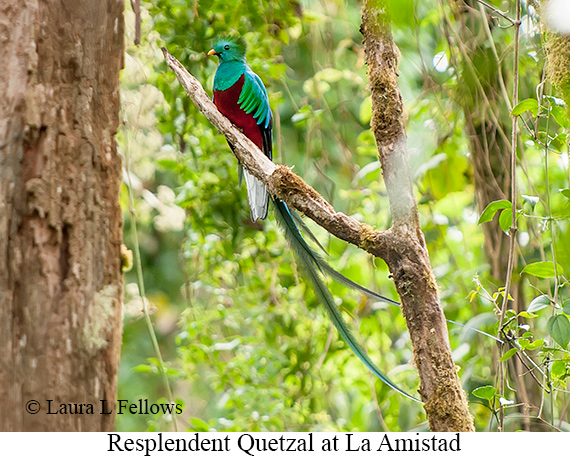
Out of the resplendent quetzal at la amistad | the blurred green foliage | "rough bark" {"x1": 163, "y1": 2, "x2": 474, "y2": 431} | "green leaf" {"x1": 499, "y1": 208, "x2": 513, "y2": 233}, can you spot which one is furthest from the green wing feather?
"green leaf" {"x1": 499, "y1": 208, "x2": 513, "y2": 233}

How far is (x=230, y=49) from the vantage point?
161cm

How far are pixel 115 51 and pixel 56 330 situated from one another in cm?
50

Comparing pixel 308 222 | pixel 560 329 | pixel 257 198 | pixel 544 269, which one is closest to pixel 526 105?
pixel 544 269

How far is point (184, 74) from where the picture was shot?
135 cm

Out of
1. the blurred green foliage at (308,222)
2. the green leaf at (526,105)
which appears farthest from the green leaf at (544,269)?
the blurred green foliage at (308,222)

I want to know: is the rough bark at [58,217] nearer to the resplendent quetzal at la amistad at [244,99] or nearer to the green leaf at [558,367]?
the resplendent quetzal at la amistad at [244,99]

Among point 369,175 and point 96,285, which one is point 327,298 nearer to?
point 96,285

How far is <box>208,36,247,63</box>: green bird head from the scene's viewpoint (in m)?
1.61

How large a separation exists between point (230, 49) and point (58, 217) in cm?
90

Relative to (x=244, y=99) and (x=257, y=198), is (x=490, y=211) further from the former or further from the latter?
(x=244, y=99)

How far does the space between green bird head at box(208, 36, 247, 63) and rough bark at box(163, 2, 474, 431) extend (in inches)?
21.3

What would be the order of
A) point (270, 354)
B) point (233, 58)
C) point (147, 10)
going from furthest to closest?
point (270, 354)
point (147, 10)
point (233, 58)

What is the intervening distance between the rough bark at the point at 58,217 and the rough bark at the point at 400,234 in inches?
15.5
